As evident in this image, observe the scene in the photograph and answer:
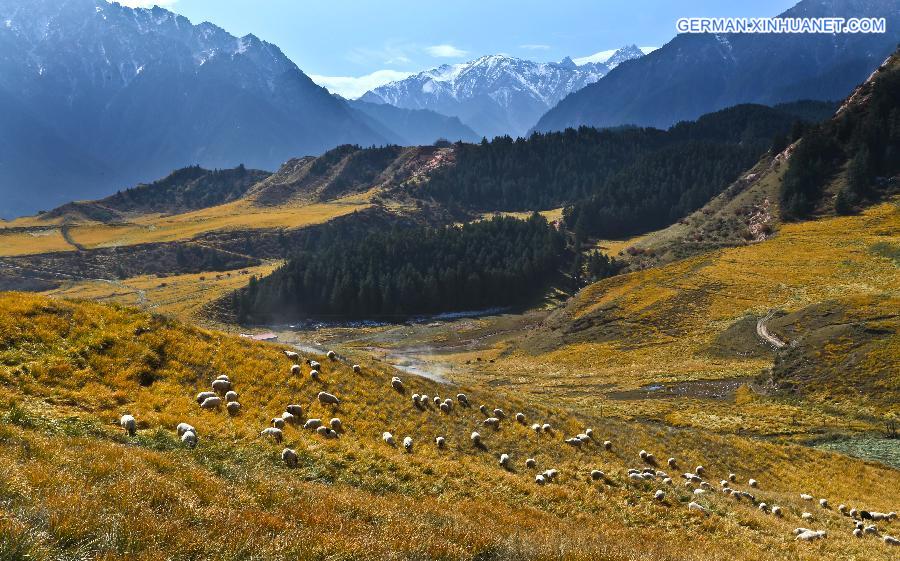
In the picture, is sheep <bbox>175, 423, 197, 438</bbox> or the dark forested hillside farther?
the dark forested hillside

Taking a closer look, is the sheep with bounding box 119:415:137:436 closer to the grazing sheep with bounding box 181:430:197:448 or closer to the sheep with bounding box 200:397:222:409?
the grazing sheep with bounding box 181:430:197:448

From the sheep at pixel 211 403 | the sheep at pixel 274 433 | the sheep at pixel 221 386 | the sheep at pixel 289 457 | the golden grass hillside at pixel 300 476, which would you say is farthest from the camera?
the sheep at pixel 221 386

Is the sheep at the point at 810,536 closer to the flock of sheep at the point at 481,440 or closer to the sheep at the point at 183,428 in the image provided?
the flock of sheep at the point at 481,440

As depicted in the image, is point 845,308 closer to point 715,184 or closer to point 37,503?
point 37,503

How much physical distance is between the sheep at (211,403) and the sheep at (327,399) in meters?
4.53

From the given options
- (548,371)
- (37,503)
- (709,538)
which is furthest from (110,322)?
(548,371)

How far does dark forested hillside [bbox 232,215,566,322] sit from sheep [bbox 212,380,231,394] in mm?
117817

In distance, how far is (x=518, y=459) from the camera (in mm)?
23625

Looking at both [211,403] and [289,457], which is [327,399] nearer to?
[211,403]

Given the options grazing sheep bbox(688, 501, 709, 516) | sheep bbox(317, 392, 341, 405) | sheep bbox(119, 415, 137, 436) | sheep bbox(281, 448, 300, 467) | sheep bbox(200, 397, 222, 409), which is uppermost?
sheep bbox(119, 415, 137, 436)

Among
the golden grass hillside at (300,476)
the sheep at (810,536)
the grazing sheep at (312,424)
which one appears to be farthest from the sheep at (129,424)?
the sheep at (810,536)

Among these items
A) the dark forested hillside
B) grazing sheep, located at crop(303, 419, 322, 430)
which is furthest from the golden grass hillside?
the dark forested hillside

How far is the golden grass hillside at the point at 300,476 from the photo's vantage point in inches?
361

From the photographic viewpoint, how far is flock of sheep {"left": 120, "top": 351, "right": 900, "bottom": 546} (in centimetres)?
1831
